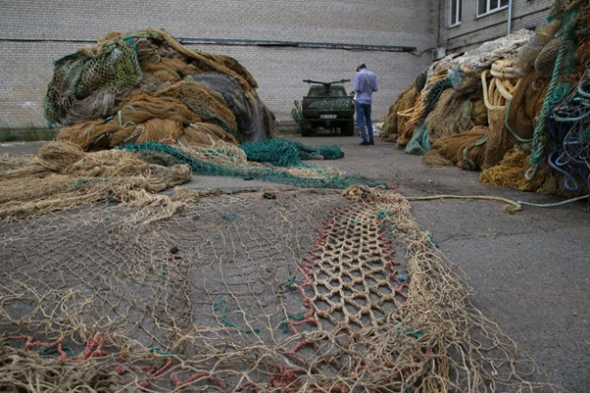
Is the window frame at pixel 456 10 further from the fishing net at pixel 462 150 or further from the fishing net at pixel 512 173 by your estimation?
the fishing net at pixel 512 173

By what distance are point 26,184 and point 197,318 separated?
271 centimetres

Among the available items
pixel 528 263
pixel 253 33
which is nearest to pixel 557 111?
pixel 528 263

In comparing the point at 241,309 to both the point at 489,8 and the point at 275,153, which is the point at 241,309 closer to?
the point at 275,153

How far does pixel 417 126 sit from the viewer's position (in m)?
8.17

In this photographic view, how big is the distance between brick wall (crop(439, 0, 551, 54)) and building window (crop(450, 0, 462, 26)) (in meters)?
0.16

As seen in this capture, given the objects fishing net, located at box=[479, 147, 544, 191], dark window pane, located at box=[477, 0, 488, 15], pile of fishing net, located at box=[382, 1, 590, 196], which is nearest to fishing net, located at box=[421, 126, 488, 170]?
pile of fishing net, located at box=[382, 1, 590, 196]

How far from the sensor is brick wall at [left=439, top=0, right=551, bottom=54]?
12883 mm

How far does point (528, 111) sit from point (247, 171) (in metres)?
3.03

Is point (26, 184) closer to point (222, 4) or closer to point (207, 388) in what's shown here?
point (207, 388)

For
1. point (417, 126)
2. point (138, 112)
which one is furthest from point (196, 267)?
point (417, 126)

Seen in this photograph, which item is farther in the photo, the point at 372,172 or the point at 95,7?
the point at 95,7

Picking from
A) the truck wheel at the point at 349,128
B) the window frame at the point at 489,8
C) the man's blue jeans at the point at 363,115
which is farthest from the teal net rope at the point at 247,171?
the window frame at the point at 489,8

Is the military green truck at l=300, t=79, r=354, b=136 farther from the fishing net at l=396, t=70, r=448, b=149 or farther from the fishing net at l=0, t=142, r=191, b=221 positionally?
the fishing net at l=0, t=142, r=191, b=221

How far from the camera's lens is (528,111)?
4.22m
